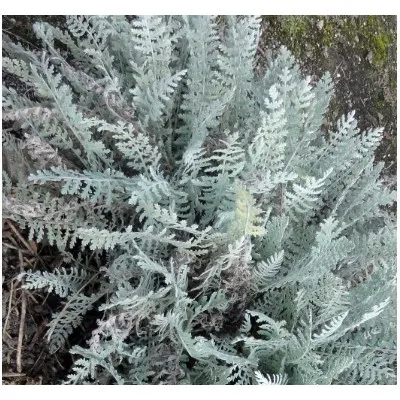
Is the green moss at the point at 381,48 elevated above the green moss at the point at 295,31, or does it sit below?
above

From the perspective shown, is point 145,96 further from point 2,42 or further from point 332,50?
point 332,50

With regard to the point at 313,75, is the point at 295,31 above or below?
above

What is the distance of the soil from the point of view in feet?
3.97

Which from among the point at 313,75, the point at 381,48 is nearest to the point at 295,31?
the point at 313,75

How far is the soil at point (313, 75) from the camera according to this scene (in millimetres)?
1209

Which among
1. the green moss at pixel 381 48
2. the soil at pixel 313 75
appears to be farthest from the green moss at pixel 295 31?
the green moss at pixel 381 48

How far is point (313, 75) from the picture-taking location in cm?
168

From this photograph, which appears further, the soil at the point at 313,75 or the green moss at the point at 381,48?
the green moss at the point at 381,48

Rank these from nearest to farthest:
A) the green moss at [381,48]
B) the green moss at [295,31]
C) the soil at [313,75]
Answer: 1. the soil at [313,75]
2. the green moss at [295,31]
3. the green moss at [381,48]

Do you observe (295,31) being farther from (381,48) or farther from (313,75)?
(381,48)

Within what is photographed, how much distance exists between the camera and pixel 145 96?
1198 mm

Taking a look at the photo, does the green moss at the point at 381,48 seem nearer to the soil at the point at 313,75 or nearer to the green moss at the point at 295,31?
the soil at the point at 313,75

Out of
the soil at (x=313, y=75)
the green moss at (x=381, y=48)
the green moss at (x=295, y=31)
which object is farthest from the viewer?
the green moss at (x=381, y=48)
